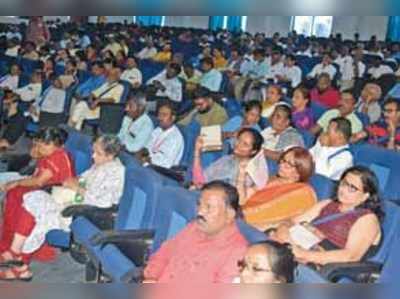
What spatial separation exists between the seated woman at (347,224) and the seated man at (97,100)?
338 cm

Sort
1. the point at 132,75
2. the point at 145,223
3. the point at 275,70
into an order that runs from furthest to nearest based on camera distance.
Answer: the point at 275,70
the point at 132,75
the point at 145,223

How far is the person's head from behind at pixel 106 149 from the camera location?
3621 mm

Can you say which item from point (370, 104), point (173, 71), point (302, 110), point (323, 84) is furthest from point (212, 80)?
point (302, 110)

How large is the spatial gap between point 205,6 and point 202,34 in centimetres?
1604

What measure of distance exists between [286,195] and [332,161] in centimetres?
86

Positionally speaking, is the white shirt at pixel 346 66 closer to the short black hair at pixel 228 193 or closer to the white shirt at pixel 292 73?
the white shirt at pixel 292 73

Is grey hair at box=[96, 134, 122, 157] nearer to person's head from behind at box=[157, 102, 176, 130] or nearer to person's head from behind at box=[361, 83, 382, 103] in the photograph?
person's head from behind at box=[157, 102, 176, 130]

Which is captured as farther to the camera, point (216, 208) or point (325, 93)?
point (325, 93)

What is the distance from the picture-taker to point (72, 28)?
45.0 feet

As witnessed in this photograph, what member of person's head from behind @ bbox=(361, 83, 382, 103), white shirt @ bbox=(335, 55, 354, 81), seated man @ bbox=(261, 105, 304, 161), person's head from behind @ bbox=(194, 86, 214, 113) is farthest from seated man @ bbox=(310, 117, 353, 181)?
white shirt @ bbox=(335, 55, 354, 81)

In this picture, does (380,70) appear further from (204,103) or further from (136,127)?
(136,127)

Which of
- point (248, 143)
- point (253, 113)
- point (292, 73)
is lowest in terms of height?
point (248, 143)

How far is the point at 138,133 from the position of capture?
16.5 ft

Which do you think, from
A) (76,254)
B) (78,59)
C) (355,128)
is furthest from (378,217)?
(78,59)
